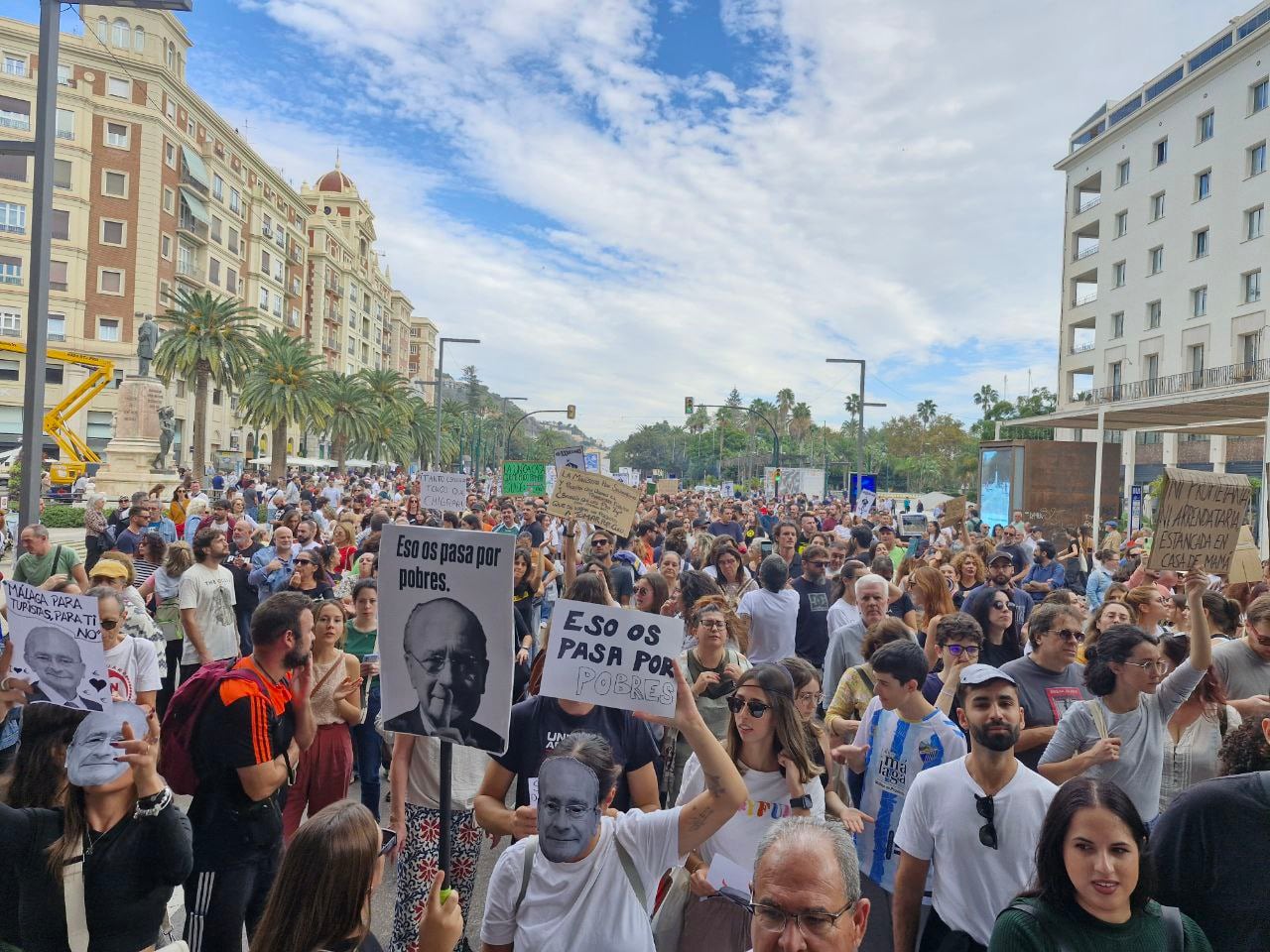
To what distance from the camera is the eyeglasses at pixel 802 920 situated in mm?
2191

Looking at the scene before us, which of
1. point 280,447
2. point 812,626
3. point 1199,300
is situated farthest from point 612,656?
point 280,447

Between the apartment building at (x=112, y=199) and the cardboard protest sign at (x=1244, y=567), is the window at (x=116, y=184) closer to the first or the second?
the apartment building at (x=112, y=199)

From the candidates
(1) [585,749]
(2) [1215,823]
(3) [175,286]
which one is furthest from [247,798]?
(3) [175,286]

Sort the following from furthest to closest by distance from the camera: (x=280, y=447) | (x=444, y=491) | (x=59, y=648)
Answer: (x=280, y=447) < (x=444, y=491) < (x=59, y=648)

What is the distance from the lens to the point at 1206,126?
41.2 m

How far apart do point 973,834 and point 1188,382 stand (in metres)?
45.3

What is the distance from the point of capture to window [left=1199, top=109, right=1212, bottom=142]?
1606 inches

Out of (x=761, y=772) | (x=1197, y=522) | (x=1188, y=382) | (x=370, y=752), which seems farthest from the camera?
(x=1188, y=382)

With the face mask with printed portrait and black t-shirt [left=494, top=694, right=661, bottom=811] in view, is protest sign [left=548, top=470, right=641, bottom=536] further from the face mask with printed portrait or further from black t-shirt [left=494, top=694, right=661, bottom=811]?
the face mask with printed portrait

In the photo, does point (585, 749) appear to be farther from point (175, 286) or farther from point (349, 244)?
point (349, 244)

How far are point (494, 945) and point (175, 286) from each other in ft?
212

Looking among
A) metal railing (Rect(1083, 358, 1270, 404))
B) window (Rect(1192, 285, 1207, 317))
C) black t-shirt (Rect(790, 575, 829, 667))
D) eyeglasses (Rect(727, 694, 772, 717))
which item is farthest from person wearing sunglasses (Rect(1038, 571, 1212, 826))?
window (Rect(1192, 285, 1207, 317))

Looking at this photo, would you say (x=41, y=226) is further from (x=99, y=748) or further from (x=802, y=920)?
(x=802, y=920)

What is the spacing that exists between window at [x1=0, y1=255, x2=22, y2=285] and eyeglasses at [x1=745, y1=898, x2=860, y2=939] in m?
62.8
